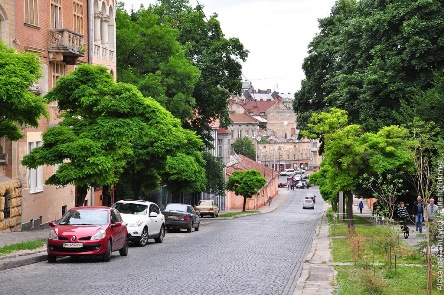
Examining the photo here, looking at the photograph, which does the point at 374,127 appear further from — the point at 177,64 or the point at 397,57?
the point at 177,64

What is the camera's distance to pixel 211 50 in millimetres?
66688

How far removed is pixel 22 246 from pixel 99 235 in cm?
357

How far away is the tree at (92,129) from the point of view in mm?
31312

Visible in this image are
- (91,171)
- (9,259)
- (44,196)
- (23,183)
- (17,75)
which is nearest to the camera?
(9,259)

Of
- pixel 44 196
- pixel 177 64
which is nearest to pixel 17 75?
pixel 44 196

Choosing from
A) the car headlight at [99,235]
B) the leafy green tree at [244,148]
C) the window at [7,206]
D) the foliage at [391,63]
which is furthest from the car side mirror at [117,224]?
the leafy green tree at [244,148]

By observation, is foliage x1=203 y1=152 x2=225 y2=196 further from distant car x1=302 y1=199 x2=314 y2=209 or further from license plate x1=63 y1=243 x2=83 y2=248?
license plate x1=63 y1=243 x2=83 y2=248

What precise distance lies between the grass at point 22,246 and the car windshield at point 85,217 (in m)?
1.66

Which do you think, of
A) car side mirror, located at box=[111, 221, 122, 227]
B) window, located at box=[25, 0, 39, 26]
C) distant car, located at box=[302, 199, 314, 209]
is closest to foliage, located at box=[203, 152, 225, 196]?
distant car, located at box=[302, 199, 314, 209]

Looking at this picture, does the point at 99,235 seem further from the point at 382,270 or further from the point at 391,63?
the point at 391,63

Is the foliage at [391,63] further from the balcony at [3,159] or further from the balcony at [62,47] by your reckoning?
the balcony at [3,159]

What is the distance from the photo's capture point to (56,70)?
4197 centimetres

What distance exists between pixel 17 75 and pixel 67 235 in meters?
4.62

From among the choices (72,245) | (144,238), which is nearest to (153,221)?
(144,238)
